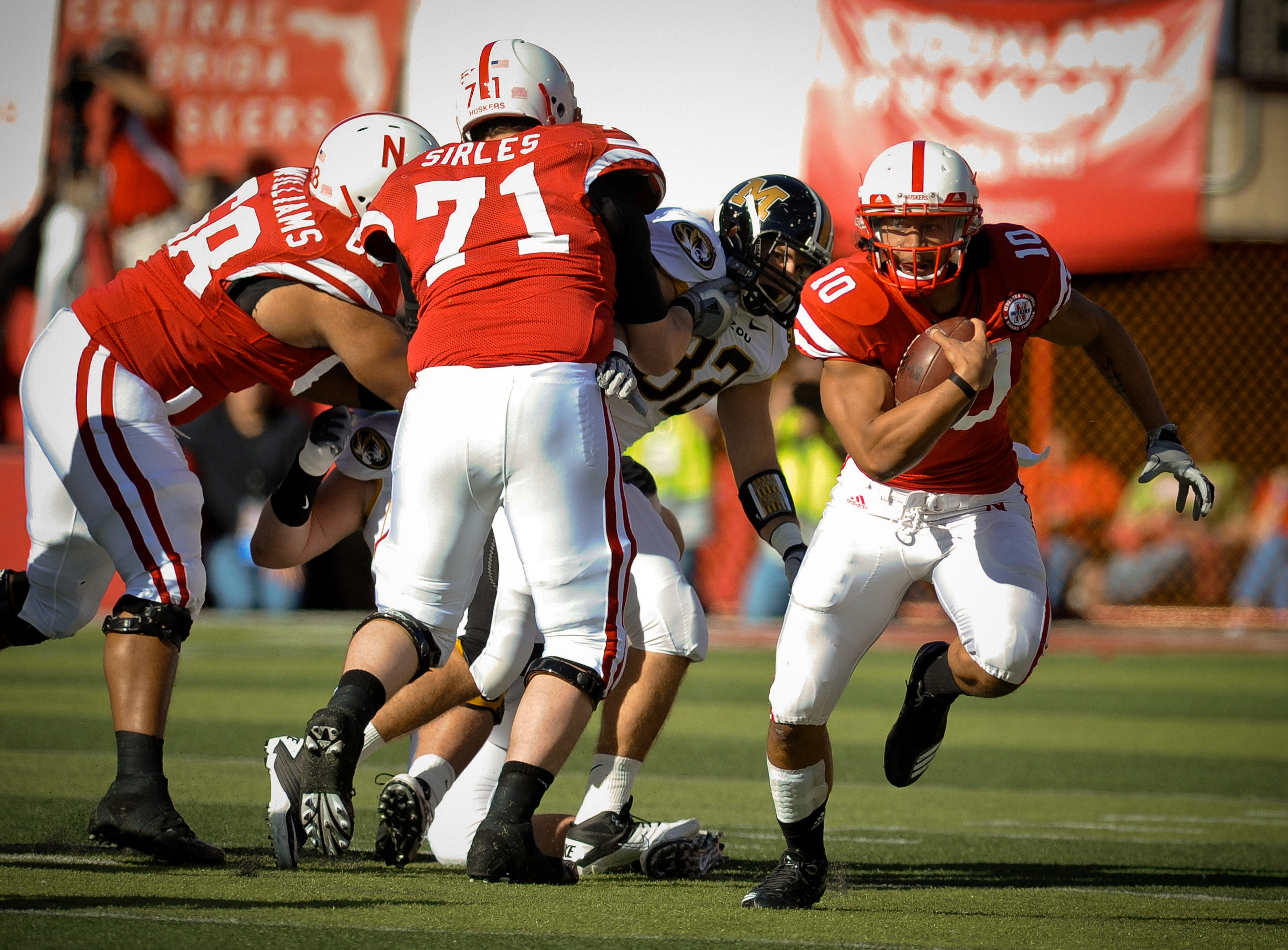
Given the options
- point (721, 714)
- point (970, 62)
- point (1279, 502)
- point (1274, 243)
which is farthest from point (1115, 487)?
point (721, 714)

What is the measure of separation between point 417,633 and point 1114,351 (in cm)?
212

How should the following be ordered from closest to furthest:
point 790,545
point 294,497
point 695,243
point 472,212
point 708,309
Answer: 1. point 472,212
2. point 708,309
3. point 695,243
4. point 790,545
5. point 294,497

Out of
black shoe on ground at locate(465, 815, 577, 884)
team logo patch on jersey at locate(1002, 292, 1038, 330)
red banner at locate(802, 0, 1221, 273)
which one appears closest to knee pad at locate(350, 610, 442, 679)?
black shoe on ground at locate(465, 815, 577, 884)

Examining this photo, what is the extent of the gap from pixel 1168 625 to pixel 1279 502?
4.72 feet

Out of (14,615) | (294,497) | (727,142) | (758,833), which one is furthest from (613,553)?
(727,142)

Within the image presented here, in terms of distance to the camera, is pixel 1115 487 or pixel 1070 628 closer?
pixel 1070 628

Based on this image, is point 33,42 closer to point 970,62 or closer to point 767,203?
point 970,62

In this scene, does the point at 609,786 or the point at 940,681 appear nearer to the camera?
the point at 609,786

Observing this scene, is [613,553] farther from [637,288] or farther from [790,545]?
[790,545]

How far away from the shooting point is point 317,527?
5207mm

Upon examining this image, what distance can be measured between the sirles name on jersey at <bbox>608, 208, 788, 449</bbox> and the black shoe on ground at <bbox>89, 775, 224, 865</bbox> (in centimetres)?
168

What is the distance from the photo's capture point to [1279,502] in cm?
1359

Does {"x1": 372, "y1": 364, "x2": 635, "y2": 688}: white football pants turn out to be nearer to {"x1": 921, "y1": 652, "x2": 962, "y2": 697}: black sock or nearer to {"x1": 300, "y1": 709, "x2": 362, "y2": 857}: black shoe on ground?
{"x1": 300, "y1": 709, "x2": 362, "y2": 857}: black shoe on ground

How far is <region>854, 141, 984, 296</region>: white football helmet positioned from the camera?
4195 millimetres
